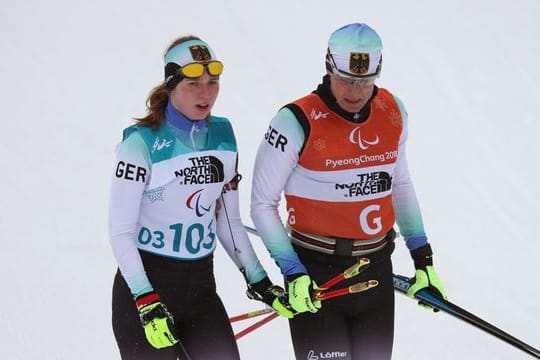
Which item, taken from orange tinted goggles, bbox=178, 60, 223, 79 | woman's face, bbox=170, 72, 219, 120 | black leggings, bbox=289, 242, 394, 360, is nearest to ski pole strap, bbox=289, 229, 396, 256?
black leggings, bbox=289, 242, 394, 360

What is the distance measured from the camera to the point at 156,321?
301cm

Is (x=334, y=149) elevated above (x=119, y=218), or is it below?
above

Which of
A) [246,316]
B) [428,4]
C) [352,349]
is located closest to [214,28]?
[428,4]

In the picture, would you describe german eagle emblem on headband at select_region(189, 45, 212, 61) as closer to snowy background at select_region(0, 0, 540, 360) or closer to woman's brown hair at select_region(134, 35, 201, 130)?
woman's brown hair at select_region(134, 35, 201, 130)

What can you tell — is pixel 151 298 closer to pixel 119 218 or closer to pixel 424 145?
pixel 119 218

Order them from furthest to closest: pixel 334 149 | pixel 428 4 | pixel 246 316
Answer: pixel 428 4, pixel 246 316, pixel 334 149

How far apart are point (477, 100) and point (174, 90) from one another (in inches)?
218

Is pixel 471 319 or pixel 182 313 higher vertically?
pixel 182 313

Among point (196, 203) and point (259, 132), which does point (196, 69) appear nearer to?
point (196, 203)

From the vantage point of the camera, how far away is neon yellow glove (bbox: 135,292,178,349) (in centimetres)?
301

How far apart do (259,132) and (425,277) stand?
13.3 feet

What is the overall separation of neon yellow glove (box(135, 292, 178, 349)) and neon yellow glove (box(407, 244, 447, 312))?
1115mm

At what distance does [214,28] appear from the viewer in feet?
30.1

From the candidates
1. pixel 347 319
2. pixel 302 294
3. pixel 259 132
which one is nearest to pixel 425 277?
pixel 347 319
